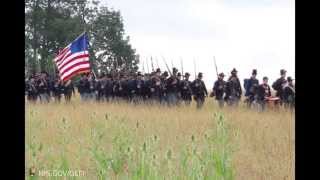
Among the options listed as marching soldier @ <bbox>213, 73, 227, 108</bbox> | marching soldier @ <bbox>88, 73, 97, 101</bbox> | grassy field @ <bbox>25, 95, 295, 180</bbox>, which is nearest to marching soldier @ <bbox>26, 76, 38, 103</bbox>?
marching soldier @ <bbox>88, 73, 97, 101</bbox>

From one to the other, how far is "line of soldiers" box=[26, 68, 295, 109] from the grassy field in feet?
3.08

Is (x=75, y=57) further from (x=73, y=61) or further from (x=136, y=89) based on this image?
(x=136, y=89)

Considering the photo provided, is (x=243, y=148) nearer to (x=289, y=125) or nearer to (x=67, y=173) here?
(x=289, y=125)

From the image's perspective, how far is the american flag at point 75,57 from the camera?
779 centimetres

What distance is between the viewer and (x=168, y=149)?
668 cm

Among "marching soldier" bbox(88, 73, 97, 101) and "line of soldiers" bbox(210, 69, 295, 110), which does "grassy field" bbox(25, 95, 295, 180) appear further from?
"marching soldier" bbox(88, 73, 97, 101)

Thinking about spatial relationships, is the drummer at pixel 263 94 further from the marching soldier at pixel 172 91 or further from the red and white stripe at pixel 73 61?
the red and white stripe at pixel 73 61

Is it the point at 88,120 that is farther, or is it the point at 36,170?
the point at 88,120

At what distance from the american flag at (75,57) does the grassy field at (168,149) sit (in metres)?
1.01
